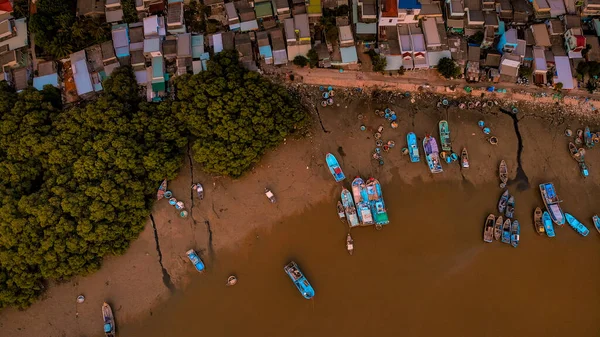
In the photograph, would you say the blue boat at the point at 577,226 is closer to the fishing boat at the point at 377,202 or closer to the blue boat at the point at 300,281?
the fishing boat at the point at 377,202

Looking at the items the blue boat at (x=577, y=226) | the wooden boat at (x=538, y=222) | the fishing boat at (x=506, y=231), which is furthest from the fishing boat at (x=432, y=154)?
the blue boat at (x=577, y=226)

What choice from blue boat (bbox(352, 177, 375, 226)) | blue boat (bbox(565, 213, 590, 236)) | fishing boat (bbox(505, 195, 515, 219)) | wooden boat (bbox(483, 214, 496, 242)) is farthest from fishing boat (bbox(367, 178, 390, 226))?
blue boat (bbox(565, 213, 590, 236))

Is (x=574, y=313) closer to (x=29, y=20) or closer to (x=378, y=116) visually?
(x=378, y=116)

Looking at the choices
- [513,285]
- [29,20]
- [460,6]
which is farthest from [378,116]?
[29,20]

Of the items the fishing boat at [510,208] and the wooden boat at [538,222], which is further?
the fishing boat at [510,208]

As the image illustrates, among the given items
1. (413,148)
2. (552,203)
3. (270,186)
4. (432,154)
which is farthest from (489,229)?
(270,186)

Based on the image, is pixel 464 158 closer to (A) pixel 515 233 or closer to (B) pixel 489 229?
(B) pixel 489 229
